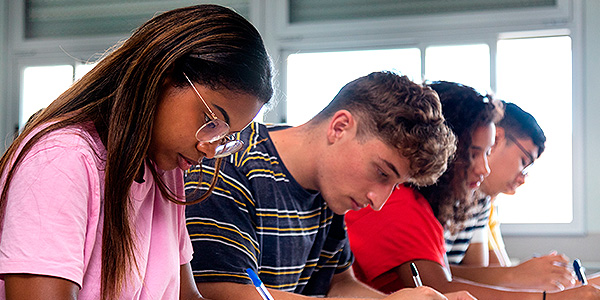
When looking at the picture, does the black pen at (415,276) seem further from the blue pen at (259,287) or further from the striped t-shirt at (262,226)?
the blue pen at (259,287)

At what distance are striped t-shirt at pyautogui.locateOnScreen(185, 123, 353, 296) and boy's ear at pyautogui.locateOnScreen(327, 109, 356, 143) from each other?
14 cm

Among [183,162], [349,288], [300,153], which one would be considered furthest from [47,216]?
[349,288]

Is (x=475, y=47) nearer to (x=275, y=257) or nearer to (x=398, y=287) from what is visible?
(x=398, y=287)

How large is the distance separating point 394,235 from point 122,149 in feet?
3.15

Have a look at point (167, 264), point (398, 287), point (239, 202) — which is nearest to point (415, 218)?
point (398, 287)

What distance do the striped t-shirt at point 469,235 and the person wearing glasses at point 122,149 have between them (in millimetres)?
1249

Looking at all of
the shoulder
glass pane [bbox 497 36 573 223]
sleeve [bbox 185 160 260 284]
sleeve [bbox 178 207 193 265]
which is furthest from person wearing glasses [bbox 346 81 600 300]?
glass pane [bbox 497 36 573 223]

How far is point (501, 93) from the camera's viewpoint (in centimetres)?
357

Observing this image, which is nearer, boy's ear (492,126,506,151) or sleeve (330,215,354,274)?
sleeve (330,215,354,274)

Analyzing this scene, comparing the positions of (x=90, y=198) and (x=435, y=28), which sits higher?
(x=435, y=28)

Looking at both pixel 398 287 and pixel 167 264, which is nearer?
pixel 167 264

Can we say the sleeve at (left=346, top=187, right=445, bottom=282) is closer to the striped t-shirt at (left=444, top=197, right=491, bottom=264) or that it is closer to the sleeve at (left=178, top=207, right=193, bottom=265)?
the striped t-shirt at (left=444, top=197, right=491, bottom=264)

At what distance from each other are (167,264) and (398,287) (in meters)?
0.84

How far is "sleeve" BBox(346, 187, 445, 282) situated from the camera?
5.52 feet
